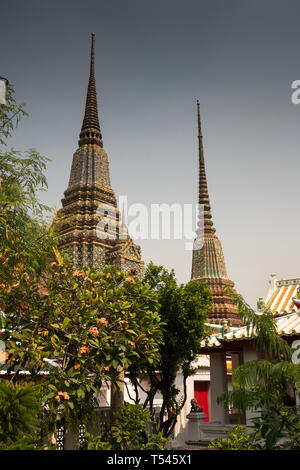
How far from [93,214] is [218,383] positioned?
2756 centimetres

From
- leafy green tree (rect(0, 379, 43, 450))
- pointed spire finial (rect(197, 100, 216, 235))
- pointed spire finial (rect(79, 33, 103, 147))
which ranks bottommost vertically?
leafy green tree (rect(0, 379, 43, 450))

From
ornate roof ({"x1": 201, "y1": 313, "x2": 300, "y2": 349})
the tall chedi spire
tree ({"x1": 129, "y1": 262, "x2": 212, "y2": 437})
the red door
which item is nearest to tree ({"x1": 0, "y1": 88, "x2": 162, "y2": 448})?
tree ({"x1": 129, "y1": 262, "x2": 212, "y2": 437})

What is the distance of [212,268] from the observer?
44656 millimetres

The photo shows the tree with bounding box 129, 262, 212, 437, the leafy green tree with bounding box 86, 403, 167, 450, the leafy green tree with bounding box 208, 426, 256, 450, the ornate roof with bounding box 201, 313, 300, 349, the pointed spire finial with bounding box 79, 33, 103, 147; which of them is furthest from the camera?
the pointed spire finial with bounding box 79, 33, 103, 147

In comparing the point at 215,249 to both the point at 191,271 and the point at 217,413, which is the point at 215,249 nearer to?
the point at 191,271

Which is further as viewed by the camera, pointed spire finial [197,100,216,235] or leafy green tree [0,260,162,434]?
pointed spire finial [197,100,216,235]

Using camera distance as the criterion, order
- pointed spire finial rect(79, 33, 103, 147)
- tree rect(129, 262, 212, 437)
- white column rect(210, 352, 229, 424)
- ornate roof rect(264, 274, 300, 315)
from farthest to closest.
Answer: pointed spire finial rect(79, 33, 103, 147) < ornate roof rect(264, 274, 300, 315) < white column rect(210, 352, 229, 424) < tree rect(129, 262, 212, 437)

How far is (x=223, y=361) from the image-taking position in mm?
13891

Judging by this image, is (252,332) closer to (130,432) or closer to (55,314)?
(130,432)

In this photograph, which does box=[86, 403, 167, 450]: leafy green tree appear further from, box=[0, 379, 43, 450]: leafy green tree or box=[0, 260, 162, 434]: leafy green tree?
box=[0, 379, 43, 450]: leafy green tree

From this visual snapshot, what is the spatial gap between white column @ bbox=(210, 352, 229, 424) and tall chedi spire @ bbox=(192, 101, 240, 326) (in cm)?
2619

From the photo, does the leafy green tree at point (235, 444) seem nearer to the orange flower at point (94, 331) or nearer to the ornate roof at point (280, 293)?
the orange flower at point (94, 331)

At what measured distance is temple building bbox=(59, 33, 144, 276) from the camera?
37.1 meters

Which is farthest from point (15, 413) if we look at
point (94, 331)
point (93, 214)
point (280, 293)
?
point (93, 214)
